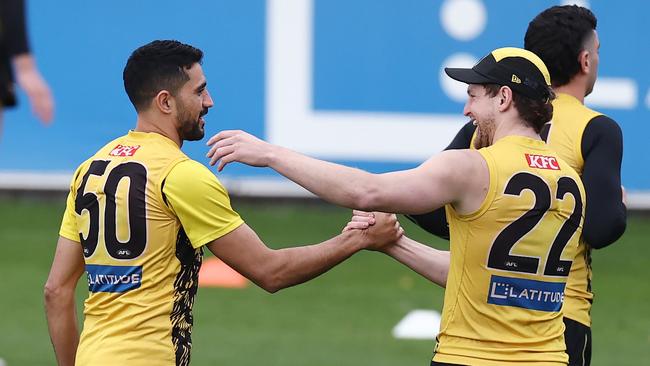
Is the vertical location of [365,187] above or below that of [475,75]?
below

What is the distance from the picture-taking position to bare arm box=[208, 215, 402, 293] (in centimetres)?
520

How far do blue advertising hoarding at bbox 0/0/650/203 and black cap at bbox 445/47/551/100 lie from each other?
9.05 metres

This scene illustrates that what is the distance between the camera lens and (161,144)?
5164mm

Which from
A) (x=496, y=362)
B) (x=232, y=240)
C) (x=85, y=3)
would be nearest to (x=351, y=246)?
(x=232, y=240)

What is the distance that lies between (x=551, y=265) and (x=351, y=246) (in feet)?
3.13

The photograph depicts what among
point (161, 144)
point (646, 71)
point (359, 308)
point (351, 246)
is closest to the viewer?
point (161, 144)

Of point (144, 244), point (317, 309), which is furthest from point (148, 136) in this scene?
point (317, 309)

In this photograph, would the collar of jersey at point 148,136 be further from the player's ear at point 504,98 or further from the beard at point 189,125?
the player's ear at point 504,98

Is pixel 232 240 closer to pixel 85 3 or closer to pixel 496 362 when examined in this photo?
pixel 496 362

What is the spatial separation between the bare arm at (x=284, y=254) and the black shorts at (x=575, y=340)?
0.85 m

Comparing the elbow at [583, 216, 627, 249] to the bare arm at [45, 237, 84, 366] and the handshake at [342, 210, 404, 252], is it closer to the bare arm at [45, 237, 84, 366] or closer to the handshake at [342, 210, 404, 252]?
the handshake at [342, 210, 404, 252]

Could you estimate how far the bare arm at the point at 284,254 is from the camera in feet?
17.1

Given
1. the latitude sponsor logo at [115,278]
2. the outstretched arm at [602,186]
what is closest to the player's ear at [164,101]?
the latitude sponsor logo at [115,278]

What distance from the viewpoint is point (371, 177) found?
482 centimetres
